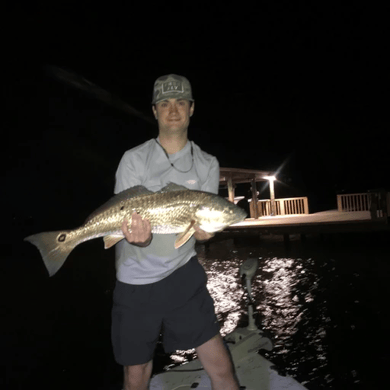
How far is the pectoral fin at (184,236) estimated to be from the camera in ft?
7.10

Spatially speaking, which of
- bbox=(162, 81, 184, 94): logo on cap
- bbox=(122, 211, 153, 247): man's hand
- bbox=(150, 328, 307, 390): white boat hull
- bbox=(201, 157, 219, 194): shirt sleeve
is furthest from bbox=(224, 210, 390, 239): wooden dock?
bbox=(122, 211, 153, 247): man's hand

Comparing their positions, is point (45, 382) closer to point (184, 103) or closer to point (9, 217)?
point (184, 103)

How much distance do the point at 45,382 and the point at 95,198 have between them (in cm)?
4915

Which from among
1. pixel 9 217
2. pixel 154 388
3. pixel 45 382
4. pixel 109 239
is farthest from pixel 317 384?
pixel 9 217

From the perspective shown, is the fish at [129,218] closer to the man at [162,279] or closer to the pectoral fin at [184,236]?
the pectoral fin at [184,236]

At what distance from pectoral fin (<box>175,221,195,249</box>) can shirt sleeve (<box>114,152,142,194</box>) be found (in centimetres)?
55

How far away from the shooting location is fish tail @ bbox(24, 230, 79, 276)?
2.22 metres

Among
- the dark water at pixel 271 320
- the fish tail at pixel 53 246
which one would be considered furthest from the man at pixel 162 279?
the dark water at pixel 271 320

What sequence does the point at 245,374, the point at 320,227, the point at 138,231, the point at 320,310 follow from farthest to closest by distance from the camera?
the point at 320,227
the point at 320,310
the point at 245,374
the point at 138,231

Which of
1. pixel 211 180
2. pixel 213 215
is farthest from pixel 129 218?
pixel 211 180

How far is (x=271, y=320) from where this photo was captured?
664cm

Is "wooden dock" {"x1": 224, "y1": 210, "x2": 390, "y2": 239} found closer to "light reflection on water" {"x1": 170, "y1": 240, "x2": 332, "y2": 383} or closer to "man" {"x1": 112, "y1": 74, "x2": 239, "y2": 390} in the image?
"light reflection on water" {"x1": 170, "y1": 240, "x2": 332, "y2": 383}

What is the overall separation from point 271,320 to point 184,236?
17.6 ft

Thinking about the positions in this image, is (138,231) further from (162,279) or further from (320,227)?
(320,227)
